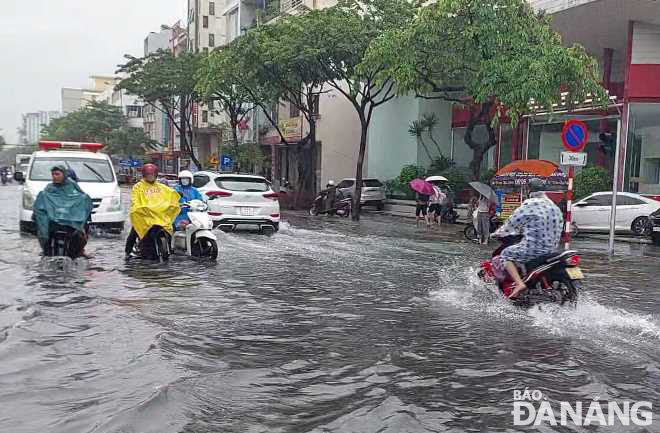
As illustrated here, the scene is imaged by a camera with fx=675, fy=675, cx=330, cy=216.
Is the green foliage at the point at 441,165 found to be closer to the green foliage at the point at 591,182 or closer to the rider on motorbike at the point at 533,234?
the green foliage at the point at 591,182

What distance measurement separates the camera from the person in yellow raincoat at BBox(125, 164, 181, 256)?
10422 millimetres

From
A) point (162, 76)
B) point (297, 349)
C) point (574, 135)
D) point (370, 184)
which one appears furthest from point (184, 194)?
point (162, 76)

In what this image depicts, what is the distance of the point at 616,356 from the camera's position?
19.4ft

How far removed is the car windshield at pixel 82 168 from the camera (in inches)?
599

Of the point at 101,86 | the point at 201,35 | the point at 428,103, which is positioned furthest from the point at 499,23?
the point at 101,86

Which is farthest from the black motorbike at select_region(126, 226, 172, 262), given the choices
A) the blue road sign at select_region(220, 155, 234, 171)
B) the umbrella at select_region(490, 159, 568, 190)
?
the blue road sign at select_region(220, 155, 234, 171)

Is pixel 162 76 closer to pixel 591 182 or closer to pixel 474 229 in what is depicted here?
pixel 591 182

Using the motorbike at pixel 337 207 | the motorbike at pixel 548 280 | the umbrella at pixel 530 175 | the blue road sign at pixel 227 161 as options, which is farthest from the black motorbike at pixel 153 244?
the blue road sign at pixel 227 161

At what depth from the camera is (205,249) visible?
11.9m

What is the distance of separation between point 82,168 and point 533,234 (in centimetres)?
1133

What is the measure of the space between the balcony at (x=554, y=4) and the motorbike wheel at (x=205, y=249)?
Result: 46.5ft

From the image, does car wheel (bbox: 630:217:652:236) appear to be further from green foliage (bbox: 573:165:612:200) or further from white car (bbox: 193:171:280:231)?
white car (bbox: 193:171:280:231)

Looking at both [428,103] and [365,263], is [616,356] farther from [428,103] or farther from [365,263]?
[428,103]

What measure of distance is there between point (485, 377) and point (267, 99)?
1058 inches
